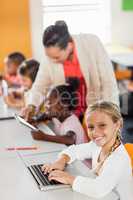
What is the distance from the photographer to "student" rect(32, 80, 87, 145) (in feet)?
9.66

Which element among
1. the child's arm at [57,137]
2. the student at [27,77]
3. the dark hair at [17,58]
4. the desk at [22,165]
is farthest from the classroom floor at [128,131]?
the child's arm at [57,137]

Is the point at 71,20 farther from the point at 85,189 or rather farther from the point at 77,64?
the point at 85,189

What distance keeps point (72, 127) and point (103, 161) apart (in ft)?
2.84

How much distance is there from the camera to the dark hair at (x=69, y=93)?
121 inches

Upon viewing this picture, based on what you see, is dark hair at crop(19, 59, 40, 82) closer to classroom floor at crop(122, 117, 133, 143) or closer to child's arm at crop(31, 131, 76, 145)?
child's arm at crop(31, 131, 76, 145)

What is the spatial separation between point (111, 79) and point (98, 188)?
1245mm

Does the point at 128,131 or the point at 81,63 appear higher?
the point at 81,63

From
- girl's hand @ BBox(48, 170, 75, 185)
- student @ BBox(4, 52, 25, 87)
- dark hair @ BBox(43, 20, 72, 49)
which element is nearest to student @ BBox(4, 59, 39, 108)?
student @ BBox(4, 52, 25, 87)

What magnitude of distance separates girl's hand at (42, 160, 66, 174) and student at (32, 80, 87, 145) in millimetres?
553

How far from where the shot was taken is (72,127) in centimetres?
295

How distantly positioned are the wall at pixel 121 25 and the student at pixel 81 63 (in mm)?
3121

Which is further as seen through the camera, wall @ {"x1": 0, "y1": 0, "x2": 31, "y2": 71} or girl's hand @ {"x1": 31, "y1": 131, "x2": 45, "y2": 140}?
wall @ {"x1": 0, "y1": 0, "x2": 31, "y2": 71}

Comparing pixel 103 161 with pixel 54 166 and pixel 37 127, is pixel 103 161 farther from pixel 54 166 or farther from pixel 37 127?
pixel 37 127

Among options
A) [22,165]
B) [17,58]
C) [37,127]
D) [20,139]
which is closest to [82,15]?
[17,58]
